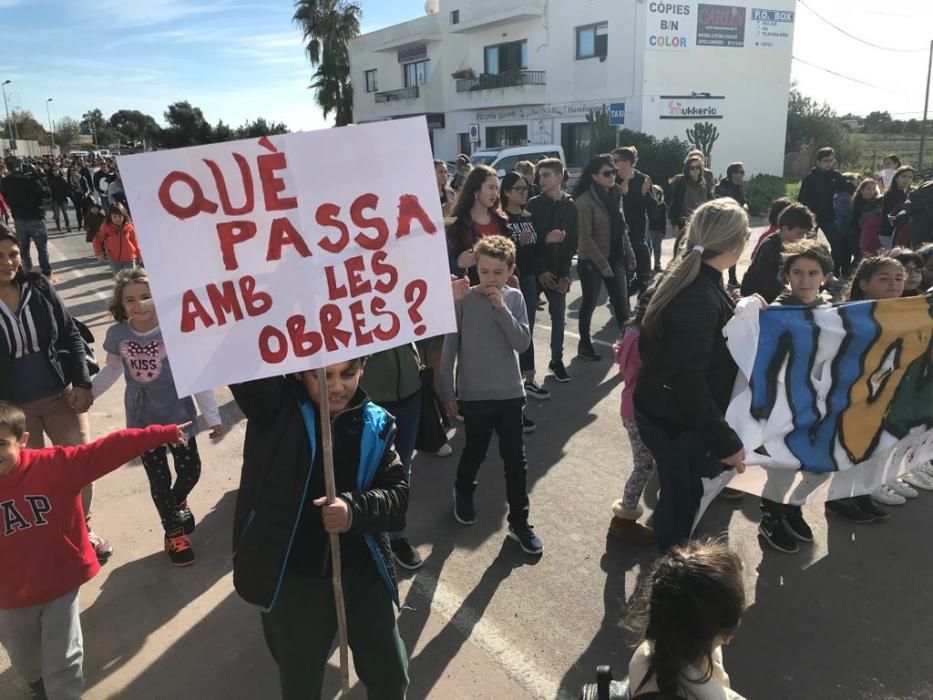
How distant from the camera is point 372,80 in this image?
4606 centimetres

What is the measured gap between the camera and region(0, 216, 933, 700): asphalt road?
9.34ft

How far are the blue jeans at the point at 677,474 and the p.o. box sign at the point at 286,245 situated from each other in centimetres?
143

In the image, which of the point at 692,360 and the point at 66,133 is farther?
the point at 66,133

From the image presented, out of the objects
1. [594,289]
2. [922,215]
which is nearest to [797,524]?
[594,289]

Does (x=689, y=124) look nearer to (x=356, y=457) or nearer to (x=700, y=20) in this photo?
(x=700, y=20)

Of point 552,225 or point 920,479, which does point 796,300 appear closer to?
point 920,479

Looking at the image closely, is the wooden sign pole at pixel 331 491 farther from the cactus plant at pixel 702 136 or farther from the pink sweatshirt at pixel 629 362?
the cactus plant at pixel 702 136

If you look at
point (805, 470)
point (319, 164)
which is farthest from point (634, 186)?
point (319, 164)

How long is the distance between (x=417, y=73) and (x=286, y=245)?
4269 centimetres

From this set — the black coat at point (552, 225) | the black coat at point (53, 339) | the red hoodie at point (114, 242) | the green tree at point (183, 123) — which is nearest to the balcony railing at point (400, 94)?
the green tree at point (183, 123)

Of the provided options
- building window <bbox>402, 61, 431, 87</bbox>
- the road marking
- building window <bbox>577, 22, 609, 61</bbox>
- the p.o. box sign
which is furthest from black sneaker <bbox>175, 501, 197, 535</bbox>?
building window <bbox>402, 61, 431, 87</bbox>

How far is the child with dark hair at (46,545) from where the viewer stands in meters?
2.45

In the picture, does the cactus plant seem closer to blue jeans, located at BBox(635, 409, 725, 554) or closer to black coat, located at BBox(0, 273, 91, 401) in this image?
blue jeans, located at BBox(635, 409, 725, 554)

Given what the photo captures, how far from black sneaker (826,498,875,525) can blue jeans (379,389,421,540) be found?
2.49 m
